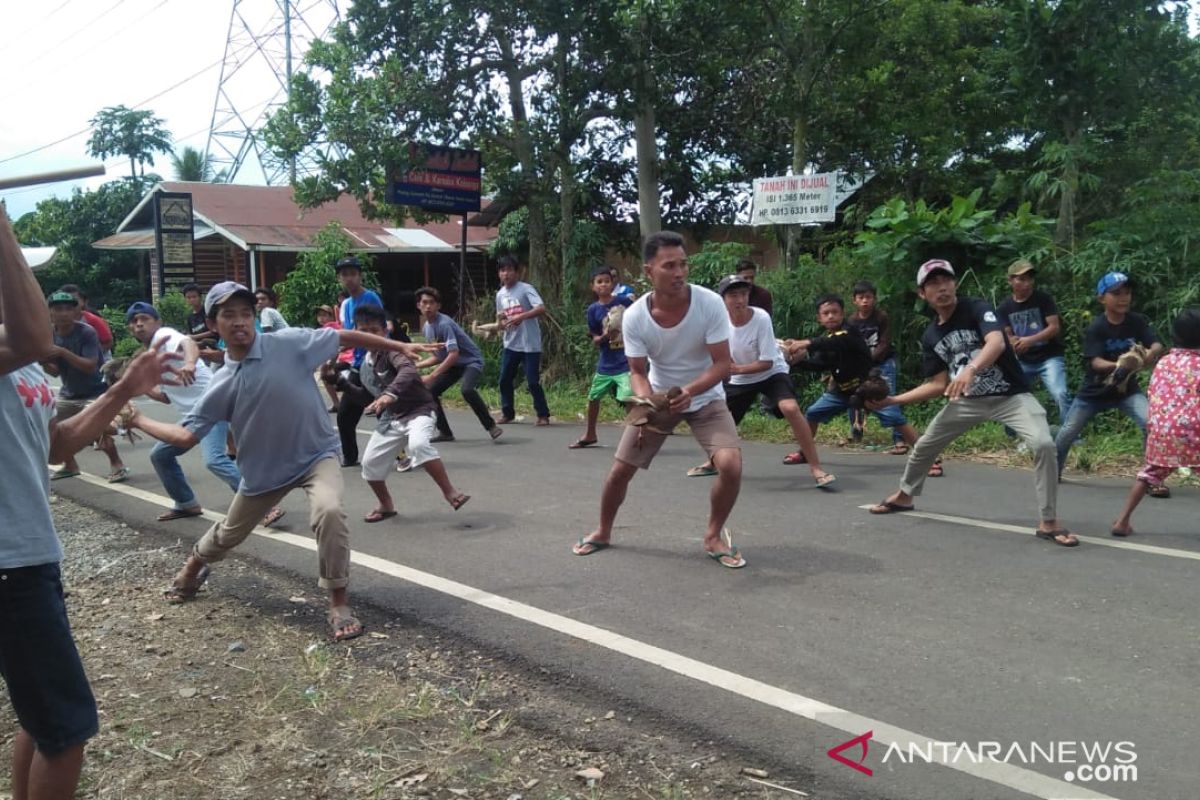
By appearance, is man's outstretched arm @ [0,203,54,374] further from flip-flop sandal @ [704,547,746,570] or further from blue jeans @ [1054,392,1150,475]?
blue jeans @ [1054,392,1150,475]

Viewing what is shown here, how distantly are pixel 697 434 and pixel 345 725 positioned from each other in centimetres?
286

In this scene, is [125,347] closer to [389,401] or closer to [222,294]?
[389,401]

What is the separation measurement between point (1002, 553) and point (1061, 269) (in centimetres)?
563

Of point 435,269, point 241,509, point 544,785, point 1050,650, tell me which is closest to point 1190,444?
point 1050,650

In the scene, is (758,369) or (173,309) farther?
(173,309)

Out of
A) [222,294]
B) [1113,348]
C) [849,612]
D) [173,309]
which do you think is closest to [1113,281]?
[1113,348]

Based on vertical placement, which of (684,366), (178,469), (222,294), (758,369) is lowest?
(178,469)

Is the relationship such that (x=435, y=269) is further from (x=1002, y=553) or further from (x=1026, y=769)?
(x=1026, y=769)

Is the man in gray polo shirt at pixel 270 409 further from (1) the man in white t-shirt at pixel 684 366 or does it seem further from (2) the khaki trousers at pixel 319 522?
(1) the man in white t-shirt at pixel 684 366

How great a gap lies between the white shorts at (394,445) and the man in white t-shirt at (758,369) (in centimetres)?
239

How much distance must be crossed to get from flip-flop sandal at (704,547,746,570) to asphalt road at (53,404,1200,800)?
69mm

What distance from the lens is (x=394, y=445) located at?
7.30m

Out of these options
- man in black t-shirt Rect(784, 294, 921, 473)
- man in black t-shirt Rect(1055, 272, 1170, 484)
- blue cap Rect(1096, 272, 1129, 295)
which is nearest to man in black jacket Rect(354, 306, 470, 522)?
man in black t-shirt Rect(784, 294, 921, 473)

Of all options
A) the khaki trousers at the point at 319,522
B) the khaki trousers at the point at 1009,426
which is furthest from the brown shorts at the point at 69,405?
the khaki trousers at the point at 1009,426
